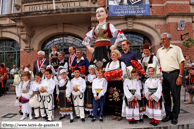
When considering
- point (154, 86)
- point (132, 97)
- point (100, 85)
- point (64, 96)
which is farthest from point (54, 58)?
point (154, 86)

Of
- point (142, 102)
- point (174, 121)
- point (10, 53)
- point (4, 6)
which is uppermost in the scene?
point (4, 6)

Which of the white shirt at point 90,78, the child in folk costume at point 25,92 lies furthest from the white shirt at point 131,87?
the child in folk costume at point 25,92

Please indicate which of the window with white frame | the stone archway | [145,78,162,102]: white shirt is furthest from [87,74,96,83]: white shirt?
the window with white frame

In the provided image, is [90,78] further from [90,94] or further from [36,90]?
[36,90]

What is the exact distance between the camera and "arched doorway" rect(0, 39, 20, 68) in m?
11.4

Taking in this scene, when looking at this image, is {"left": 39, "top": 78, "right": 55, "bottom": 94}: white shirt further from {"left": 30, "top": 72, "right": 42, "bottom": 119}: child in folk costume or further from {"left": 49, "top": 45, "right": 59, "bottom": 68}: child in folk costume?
{"left": 49, "top": 45, "right": 59, "bottom": 68}: child in folk costume

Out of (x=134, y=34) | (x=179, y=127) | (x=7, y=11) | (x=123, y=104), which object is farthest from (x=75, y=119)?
(x=7, y=11)

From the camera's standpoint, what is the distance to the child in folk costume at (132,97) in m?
3.25

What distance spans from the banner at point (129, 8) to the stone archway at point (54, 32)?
8.96ft

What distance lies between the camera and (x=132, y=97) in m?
3.23

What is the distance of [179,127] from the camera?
310 cm

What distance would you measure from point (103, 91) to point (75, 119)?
116cm

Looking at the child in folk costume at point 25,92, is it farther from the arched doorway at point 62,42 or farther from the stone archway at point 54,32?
the arched doorway at point 62,42

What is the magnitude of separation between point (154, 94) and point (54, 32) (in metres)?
9.13
